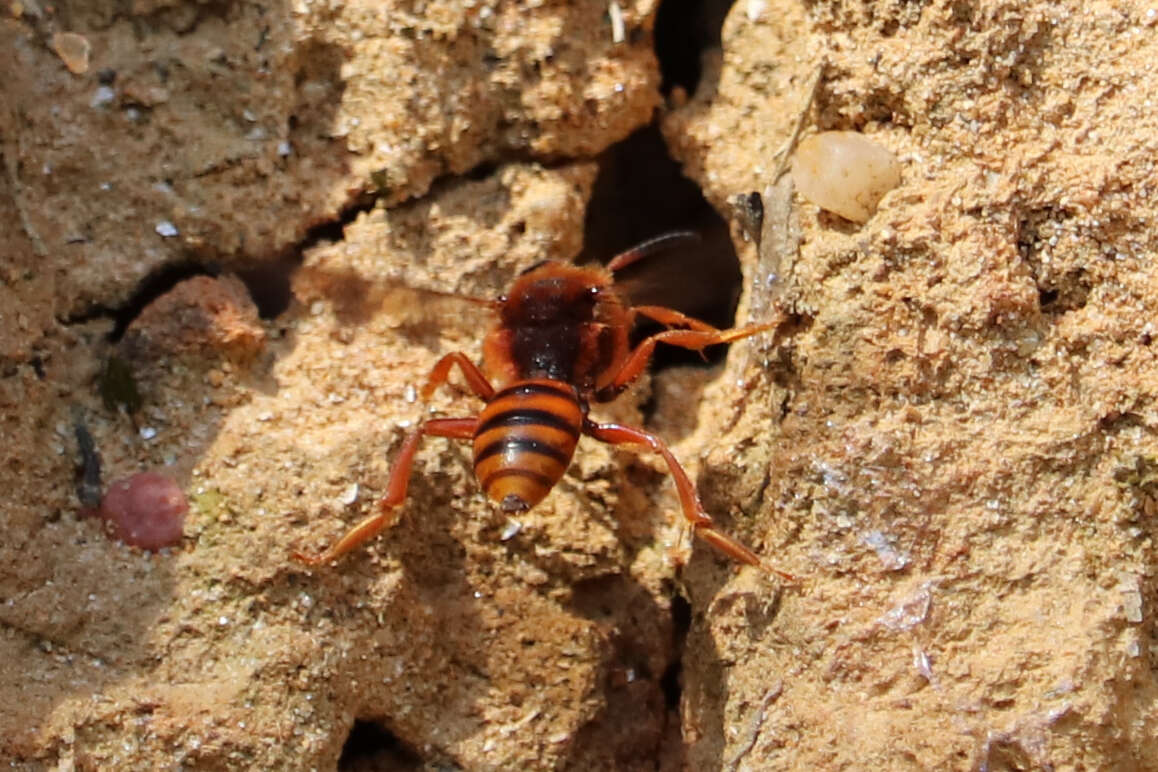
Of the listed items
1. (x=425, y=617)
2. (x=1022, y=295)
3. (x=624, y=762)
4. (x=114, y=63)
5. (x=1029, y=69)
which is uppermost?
(x=1029, y=69)

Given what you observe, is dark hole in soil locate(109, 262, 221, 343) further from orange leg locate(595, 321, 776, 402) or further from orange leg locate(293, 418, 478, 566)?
orange leg locate(595, 321, 776, 402)

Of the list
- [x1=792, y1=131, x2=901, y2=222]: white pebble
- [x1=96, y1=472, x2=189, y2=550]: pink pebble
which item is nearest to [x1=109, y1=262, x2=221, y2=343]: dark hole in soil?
[x1=96, y1=472, x2=189, y2=550]: pink pebble

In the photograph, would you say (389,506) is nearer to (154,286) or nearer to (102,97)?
(154,286)

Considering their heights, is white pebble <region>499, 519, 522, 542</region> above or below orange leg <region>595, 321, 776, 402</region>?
below

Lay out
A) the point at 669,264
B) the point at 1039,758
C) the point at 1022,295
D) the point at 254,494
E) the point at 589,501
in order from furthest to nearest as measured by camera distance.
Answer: the point at 669,264 < the point at 589,501 < the point at 254,494 < the point at 1022,295 < the point at 1039,758

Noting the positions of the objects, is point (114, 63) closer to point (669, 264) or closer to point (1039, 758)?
point (669, 264)

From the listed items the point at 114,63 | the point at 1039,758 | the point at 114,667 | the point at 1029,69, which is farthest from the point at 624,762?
the point at 114,63
